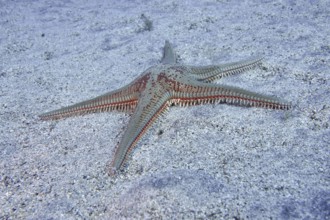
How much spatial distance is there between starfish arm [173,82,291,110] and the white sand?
5.7 inches

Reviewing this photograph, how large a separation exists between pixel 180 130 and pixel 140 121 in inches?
24.1

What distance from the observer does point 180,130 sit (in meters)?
4.10

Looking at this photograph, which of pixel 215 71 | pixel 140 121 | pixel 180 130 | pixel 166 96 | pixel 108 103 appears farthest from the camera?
pixel 215 71

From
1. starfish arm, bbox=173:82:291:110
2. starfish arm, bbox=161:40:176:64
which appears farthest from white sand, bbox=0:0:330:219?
starfish arm, bbox=161:40:176:64

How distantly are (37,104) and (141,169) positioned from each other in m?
2.56

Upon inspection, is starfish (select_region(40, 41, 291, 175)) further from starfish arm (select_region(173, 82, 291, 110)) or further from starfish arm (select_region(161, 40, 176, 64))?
starfish arm (select_region(161, 40, 176, 64))

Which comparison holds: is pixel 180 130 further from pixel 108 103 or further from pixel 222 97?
pixel 108 103

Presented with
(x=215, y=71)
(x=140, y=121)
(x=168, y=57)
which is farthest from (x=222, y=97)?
(x=168, y=57)

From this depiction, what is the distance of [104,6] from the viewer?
9.30m

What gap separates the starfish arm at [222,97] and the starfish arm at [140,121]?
25cm

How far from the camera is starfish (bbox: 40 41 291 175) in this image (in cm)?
396

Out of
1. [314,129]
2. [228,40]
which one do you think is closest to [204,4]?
[228,40]

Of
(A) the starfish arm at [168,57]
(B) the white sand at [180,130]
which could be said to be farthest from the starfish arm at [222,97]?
(A) the starfish arm at [168,57]

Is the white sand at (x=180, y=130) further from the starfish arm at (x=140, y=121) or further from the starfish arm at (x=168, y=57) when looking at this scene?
the starfish arm at (x=168, y=57)
